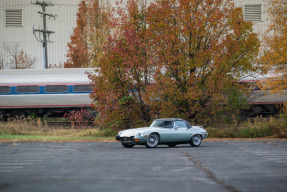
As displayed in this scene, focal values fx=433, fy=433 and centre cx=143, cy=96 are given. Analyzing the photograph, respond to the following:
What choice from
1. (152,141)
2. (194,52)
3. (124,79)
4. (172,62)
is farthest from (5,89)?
(152,141)

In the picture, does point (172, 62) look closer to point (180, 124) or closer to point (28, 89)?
point (180, 124)

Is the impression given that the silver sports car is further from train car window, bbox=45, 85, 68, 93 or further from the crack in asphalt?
train car window, bbox=45, 85, 68, 93

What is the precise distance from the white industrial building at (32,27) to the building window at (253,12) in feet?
59.0

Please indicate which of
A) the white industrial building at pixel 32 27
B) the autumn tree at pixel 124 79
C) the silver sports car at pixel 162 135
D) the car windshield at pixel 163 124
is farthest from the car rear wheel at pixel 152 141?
the white industrial building at pixel 32 27

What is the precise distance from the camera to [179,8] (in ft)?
77.9

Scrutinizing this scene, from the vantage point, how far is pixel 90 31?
37938 millimetres

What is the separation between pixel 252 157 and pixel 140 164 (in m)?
3.76

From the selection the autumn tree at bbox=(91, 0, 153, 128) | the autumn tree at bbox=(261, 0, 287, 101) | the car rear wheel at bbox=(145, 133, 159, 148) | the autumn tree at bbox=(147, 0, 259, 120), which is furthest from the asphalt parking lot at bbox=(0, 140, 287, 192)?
the autumn tree at bbox=(261, 0, 287, 101)

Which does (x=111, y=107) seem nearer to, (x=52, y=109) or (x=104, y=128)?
(x=104, y=128)

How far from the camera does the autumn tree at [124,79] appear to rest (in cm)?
2328

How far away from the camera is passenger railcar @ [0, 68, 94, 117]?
30.6 meters

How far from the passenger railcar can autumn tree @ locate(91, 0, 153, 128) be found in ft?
21.7

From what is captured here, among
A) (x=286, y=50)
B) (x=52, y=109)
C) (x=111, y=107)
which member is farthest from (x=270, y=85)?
(x=52, y=109)

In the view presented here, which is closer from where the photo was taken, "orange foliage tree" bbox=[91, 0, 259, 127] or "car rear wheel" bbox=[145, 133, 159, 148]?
"car rear wheel" bbox=[145, 133, 159, 148]
